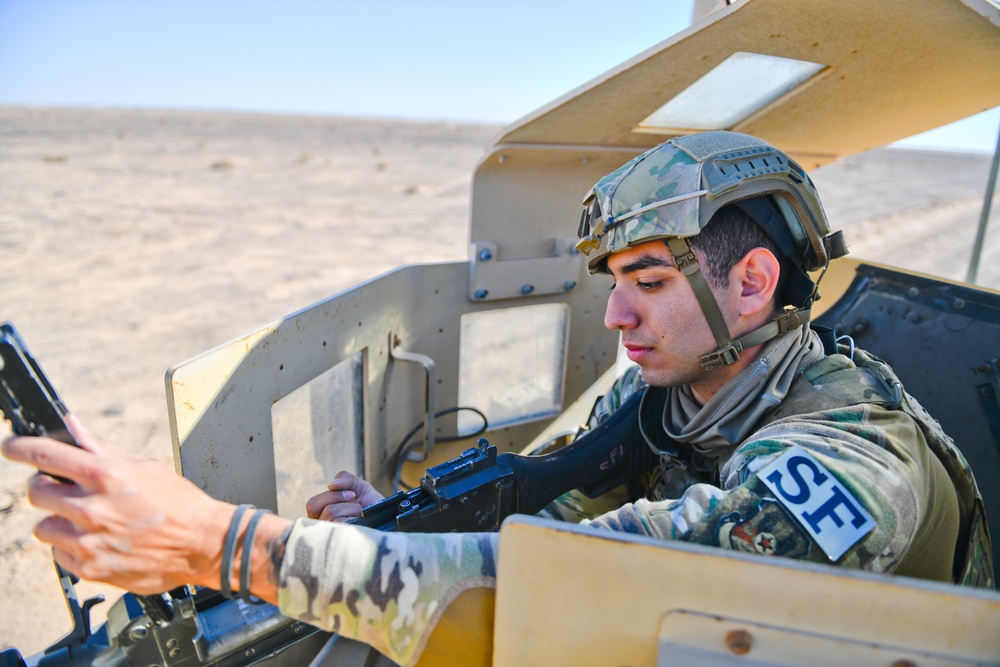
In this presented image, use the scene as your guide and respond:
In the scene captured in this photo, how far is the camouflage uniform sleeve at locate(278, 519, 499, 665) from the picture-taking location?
1.20m

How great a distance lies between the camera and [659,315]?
1855 millimetres

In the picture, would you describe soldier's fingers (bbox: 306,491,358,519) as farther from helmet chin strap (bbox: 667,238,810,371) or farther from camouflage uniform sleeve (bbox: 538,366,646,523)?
helmet chin strap (bbox: 667,238,810,371)

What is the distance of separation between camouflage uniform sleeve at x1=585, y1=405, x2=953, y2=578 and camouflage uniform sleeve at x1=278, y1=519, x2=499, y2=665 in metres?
0.35

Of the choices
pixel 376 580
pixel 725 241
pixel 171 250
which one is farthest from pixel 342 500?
pixel 171 250

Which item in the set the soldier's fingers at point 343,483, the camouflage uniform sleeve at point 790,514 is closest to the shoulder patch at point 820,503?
the camouflage uniform sleeve at point 790,514

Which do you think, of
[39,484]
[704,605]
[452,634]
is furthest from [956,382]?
[39,484]

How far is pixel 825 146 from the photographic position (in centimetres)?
351

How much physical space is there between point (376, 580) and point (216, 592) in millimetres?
582

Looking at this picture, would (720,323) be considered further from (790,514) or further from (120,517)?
(120,517)

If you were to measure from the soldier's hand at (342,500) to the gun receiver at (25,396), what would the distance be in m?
0.80

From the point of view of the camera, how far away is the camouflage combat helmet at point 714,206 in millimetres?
1737

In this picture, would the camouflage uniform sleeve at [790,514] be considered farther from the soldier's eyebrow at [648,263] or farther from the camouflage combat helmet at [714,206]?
the soldier's eyebrow at [648,263]

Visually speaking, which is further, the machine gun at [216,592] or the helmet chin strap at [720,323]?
the helmet chin strap at [720,323]

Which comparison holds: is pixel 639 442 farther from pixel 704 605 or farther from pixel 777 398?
pixel 704 605
